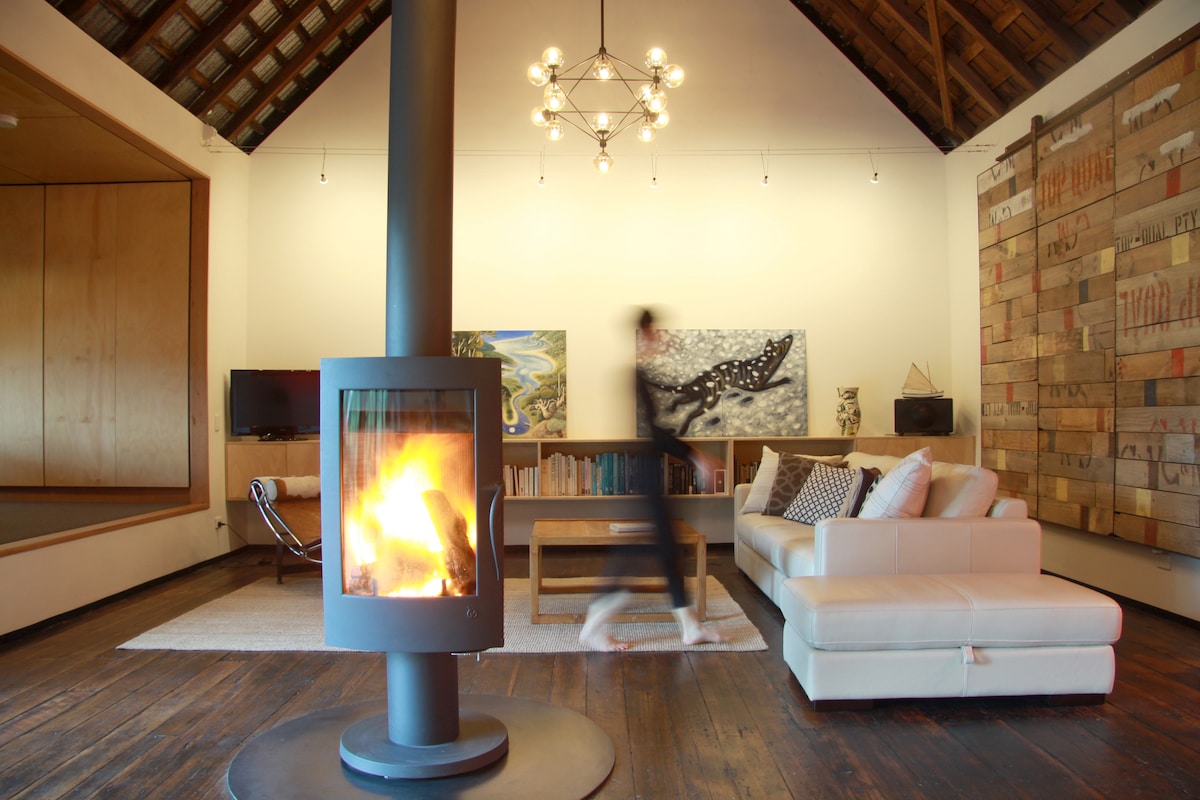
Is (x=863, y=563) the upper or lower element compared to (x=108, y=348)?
lower

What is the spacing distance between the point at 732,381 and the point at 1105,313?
8.62 feet

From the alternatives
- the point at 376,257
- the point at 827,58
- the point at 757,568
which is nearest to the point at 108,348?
the point at 376,257

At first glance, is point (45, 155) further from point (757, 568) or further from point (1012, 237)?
point (1012, 237)

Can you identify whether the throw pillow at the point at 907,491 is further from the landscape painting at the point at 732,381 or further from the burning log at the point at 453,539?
the landscape painting at the point at 732,381

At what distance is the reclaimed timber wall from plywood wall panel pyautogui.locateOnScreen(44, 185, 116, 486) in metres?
6.49

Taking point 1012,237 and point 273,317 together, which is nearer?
point 1012,237

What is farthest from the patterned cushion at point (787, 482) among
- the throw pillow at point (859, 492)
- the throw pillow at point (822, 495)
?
the throw pillow at point (859, 492)

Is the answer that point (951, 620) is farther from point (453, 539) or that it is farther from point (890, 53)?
point (890, 53)

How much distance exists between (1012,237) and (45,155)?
661 centimetres

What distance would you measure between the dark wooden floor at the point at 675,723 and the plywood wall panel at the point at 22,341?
2.67 meters

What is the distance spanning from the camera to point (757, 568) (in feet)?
15.6

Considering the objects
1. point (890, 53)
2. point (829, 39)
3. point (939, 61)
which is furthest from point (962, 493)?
point (829, 39)

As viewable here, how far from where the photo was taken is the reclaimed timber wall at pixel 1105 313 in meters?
3.83

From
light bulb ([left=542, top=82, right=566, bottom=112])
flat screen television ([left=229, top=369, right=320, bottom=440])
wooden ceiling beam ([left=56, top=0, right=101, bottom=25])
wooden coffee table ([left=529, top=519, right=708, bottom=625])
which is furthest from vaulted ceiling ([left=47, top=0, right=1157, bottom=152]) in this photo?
wooden coffee table ([left=529, top=519, right=708, bottom=625])
